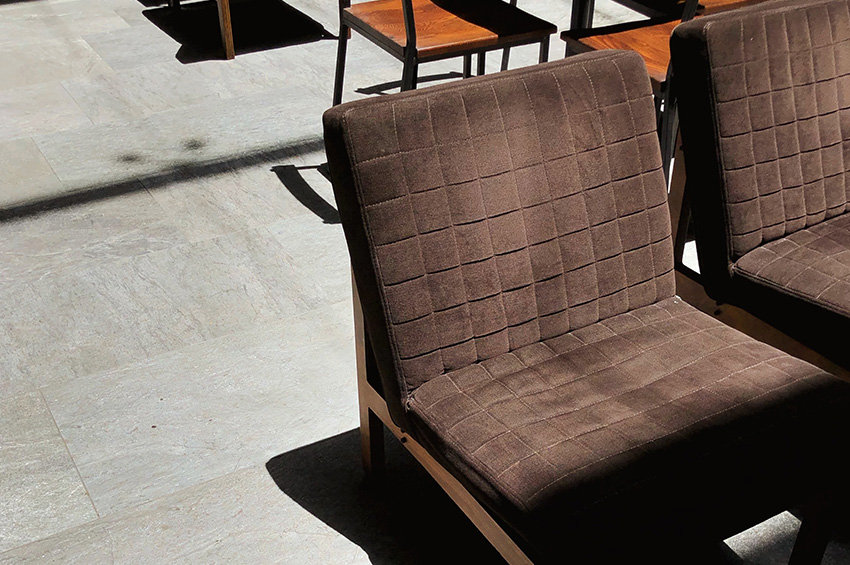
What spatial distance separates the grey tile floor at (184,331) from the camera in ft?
6.11

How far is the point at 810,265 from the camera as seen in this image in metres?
1.96

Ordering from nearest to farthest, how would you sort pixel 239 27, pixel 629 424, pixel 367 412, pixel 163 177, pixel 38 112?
pixel 629 424 → pixel 367 412 → pixel 163 177 → pixel 38 112 → pixel 239 27

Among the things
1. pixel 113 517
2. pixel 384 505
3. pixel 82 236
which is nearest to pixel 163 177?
pixel 82 236

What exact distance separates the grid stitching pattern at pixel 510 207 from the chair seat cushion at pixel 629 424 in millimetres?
72

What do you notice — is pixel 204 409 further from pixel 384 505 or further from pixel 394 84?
pixel 394 84

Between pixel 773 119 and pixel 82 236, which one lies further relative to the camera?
pixel 82 236

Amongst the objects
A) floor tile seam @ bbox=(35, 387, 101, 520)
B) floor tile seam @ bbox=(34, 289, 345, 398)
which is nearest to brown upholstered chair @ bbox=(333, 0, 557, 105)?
floor tile seam @ bbox=(34, 289, 345, 398)

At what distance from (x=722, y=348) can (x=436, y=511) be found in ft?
2.07

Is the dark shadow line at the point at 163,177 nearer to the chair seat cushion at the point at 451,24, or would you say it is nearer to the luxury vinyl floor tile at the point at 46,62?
the chair seat cushion at the point at 451,24

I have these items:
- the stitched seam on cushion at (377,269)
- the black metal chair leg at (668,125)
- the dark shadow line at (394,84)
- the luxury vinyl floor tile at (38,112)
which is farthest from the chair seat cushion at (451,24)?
the stitched seam on cushion at (377,269)

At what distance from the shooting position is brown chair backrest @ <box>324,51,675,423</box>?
1.56 metres

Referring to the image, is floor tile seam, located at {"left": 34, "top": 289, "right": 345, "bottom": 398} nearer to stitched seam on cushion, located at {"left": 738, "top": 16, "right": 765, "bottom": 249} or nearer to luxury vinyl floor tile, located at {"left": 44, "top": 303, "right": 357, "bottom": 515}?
luxury vinyl floor tile, located at {"left": 44, "top": 303, "right": 357, "bottom": 515}

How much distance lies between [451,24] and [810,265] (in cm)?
138

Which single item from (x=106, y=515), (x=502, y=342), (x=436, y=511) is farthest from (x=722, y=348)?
(x=106, y=515)
